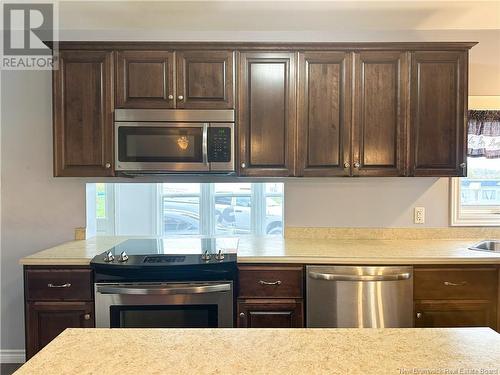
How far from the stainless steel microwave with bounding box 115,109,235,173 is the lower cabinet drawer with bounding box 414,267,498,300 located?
1.40 metres

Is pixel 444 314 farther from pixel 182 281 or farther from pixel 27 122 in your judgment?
pixel 27 122

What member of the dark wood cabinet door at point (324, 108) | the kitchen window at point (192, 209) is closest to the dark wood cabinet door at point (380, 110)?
the dark wood cabinet door at point (324, 108)

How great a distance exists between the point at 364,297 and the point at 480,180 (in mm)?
1521

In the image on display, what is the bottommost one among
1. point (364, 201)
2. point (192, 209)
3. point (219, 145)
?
point (192, 209)

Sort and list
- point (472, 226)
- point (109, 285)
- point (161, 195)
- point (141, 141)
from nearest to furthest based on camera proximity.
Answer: point (109, 285), point (141, 141), point (472, 226), point (161, 195)

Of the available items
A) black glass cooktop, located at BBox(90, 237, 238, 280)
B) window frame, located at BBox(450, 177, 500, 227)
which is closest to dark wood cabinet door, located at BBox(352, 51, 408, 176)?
window frame, located at BBox(450, 177, 500, 227)

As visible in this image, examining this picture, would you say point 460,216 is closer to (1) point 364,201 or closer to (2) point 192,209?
(1) point 364,201

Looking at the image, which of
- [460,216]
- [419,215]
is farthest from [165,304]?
[460,216]

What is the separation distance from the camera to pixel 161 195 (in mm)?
4676

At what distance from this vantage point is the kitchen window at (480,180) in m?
2.76

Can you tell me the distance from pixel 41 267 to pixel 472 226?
9.80 feet

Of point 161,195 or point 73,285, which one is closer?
point 73,285

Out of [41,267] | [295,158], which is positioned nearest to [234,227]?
[295,158]

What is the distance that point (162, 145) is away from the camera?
2361 millimetres
